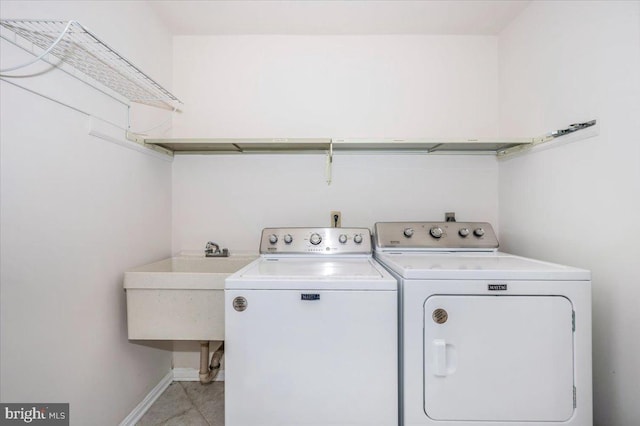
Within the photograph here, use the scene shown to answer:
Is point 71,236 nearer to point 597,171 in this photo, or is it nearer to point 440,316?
point 440,316

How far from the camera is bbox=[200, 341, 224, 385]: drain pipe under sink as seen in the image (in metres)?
1.98

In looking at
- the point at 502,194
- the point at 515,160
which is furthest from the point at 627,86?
the point at 502,194

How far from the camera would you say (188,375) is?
2.17 m

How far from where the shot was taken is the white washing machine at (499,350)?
1158 millimetres

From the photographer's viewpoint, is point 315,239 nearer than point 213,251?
Yes

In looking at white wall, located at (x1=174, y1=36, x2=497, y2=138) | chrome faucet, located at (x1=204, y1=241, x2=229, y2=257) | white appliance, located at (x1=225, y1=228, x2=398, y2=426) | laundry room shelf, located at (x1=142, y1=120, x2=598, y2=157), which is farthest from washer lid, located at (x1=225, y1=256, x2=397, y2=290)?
white wall, located at (x1=174, y1=36, x2=497, y2=138)

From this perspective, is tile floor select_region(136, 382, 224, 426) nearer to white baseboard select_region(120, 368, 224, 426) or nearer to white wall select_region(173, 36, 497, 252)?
white baseboard select_region(120, 368, 224, 426)

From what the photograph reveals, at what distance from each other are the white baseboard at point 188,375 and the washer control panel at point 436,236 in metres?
1.58

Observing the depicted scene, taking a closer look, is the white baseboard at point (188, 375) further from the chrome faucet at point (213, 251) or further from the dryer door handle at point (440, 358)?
the dryer door handle at point (440, 358)

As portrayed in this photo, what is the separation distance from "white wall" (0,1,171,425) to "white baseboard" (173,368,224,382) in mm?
309

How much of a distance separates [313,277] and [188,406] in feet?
4.80

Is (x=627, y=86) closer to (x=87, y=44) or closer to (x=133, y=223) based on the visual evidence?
(x=87, y=44)

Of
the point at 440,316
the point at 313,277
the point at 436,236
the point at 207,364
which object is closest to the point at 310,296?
the point at 313,277

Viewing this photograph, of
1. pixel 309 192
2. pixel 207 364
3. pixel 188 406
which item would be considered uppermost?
pixel 309 192
